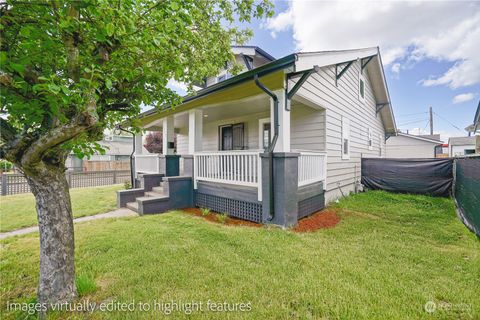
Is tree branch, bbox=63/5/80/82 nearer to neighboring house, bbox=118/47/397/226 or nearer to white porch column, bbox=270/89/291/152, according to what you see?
neighboring house, bbox=118/47/397/226

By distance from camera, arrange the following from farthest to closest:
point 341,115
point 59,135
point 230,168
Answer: point 341,115 → point 230,168 → point 59,135

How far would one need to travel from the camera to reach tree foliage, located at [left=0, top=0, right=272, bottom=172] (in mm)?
1650

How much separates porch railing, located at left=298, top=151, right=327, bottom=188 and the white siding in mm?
20659

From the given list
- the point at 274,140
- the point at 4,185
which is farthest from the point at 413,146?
the point at 4,185

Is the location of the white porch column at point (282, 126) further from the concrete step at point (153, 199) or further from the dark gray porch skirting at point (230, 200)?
the concrete step at point (153, 199)

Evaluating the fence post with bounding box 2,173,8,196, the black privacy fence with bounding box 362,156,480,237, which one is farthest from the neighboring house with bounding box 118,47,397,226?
the fence post with bounding box 2,173,8,196

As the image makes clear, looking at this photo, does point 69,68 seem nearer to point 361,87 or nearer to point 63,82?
point 63,82

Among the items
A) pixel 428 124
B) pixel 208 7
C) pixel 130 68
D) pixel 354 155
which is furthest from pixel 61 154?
pixel 428 124

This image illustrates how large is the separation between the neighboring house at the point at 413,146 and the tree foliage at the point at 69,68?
940 inches

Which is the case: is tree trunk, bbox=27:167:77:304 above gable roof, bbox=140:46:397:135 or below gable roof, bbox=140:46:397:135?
below

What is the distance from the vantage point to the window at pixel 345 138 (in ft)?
24.2

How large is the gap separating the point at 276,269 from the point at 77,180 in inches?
528

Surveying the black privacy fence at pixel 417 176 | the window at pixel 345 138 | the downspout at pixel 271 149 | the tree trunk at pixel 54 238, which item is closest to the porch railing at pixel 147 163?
the downspout at pixel 271 149

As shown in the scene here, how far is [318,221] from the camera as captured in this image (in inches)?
192
